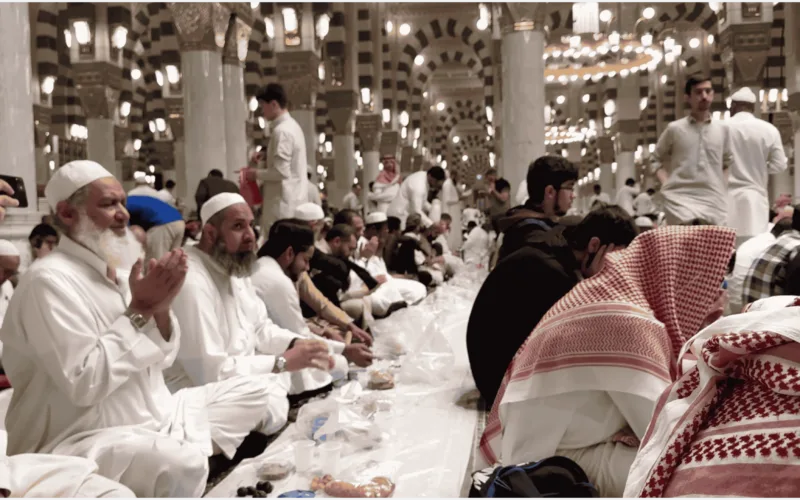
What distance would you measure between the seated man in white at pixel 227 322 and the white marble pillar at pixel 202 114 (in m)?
4.50

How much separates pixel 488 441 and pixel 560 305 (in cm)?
56


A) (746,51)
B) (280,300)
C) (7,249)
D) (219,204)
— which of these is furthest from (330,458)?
(746,51)

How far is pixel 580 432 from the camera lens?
207cm

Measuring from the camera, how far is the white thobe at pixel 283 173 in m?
5.59

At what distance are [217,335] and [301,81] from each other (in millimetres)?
8360

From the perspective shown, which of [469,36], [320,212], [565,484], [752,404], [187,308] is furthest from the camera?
[469,36]

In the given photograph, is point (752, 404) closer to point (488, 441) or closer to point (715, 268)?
point (715, 268)

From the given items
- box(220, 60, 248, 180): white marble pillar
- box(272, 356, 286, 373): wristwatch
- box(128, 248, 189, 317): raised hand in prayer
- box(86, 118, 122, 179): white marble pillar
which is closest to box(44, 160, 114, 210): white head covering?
box(128, 248, 189, 317): raised hand in prayer

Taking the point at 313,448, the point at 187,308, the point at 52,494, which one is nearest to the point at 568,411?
the point at 313,448

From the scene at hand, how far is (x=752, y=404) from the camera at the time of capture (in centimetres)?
128

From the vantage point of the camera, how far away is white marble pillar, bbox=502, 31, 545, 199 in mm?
7371

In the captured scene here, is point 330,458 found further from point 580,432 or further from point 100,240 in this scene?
point 100,240

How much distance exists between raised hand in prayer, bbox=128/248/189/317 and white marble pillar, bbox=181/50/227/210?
584 cm

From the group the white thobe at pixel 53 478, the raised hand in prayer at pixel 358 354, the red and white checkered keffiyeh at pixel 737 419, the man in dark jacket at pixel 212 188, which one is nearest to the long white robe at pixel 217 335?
the raised hand in prayer at pixel 358 354
